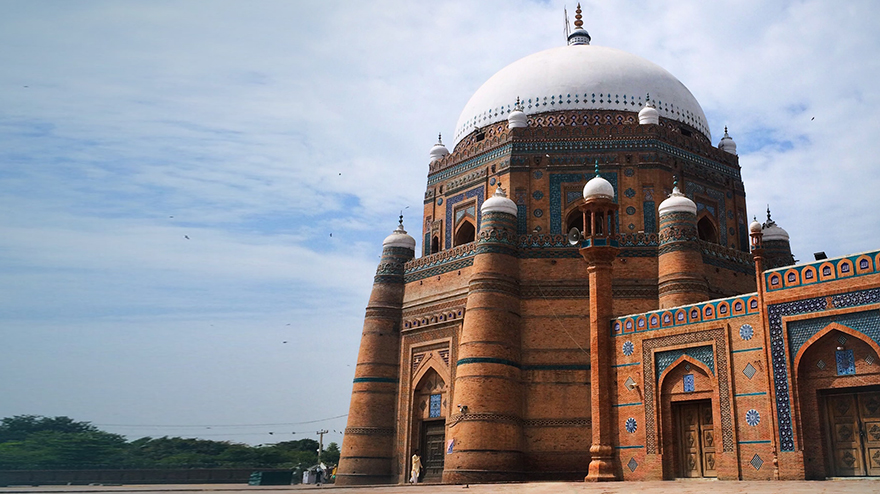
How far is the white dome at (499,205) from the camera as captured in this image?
17.1 m

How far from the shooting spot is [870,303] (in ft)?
35.8

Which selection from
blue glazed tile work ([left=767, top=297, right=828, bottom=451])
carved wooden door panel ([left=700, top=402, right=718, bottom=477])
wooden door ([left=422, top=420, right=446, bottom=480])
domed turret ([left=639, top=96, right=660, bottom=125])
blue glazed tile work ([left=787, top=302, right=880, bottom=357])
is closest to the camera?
blue glazed tile work ([left=787, top=302, right=880, bottom=357])

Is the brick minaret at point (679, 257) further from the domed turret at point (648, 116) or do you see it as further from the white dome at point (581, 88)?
the white dome at point (581, 88)

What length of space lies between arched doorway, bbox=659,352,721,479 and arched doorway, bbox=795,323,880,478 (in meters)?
1.56

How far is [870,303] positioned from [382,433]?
36.0 ft

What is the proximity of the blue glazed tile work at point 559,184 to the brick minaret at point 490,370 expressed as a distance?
1308 millimetres

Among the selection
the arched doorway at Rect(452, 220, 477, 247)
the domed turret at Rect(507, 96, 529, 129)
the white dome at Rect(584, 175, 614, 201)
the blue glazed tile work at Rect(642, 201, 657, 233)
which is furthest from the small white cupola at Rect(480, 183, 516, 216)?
the blue glazed tile work at Rect(642, 201, 657, 233)

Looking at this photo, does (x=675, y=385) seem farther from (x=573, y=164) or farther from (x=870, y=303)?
(x=573, y=164)

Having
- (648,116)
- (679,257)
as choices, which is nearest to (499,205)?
(679,257)

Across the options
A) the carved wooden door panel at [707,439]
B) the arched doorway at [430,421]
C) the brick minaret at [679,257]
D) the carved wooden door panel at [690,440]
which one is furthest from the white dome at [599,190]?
the arched doorway at [430,421]

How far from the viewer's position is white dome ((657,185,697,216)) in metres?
16.8

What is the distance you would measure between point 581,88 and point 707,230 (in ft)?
15.3

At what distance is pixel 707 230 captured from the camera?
761 inches

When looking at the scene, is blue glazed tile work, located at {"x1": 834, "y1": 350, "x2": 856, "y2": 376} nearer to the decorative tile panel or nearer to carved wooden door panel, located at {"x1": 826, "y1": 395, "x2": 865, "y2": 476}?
carved wooden door panel, located at {"x1": 826, "y1": 395, "x2": 865, "y2": 476}
